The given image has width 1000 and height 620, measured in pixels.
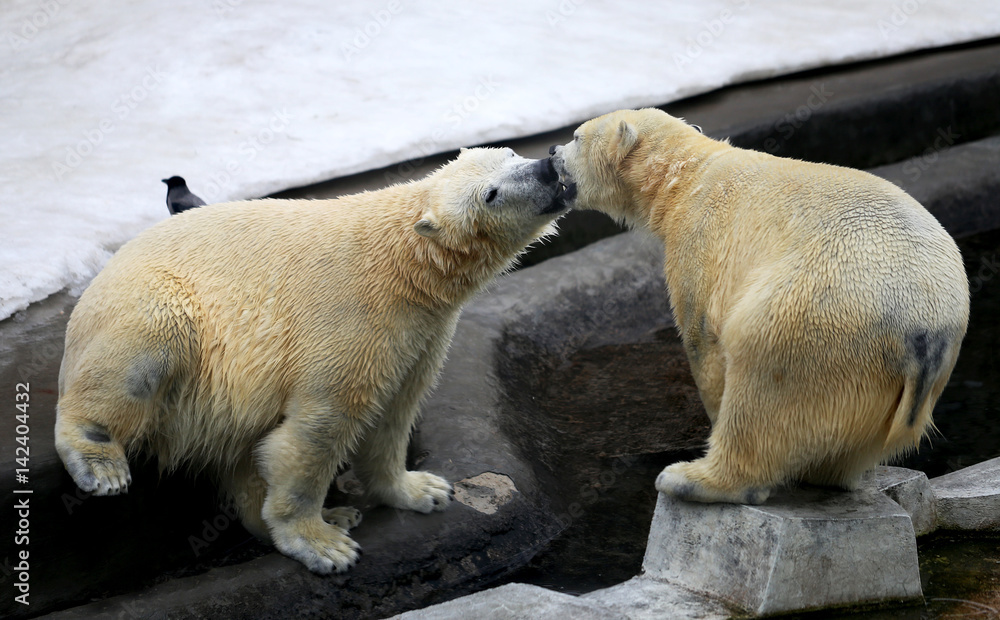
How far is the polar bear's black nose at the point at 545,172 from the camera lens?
11.2 feet

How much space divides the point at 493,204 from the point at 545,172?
22cm

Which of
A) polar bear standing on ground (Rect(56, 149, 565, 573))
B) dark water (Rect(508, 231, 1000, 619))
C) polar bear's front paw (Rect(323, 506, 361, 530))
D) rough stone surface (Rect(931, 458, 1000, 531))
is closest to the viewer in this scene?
polar bear standing on ground (Rect(56, 149, 565, 573))

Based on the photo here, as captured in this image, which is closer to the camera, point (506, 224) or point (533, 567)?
point (506, 224)

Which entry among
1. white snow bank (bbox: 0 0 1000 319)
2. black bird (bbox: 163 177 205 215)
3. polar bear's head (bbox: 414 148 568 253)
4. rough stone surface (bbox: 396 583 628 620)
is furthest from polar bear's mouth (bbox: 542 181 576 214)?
white snow bank (bbox: 0 0 1000 319)

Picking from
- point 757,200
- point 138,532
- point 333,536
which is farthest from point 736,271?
point 138,532

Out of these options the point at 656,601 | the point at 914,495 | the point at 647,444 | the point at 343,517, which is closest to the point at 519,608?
the point at 656,601

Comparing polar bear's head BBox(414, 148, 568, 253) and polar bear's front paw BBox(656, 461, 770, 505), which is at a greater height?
polar bear's head BBox(414, 148, 568, 253)

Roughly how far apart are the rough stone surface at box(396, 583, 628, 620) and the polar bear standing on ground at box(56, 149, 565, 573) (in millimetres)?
653

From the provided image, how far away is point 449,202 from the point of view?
345 centimetres

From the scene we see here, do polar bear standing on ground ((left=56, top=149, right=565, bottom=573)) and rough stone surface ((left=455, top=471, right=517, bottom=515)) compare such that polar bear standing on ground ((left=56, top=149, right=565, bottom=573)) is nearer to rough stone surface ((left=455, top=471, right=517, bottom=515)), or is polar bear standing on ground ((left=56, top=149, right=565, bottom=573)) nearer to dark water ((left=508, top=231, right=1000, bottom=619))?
rough stone surface ((left=455, top=471, right=517, bottom=515))

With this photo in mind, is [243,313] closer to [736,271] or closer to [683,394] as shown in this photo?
[736,271]

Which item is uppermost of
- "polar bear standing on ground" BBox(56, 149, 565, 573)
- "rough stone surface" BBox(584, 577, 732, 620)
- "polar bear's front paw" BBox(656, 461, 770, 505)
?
"polar bear standing on ground" BBox(56, 149, 565, 573)

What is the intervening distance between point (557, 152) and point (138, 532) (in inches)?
91.7

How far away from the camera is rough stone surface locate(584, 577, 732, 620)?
120 inches
